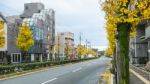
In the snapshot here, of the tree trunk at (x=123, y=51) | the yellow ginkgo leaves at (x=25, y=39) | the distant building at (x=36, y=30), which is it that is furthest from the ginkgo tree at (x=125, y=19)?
the distant building at (x=36, y=30)

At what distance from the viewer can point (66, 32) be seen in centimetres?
17950

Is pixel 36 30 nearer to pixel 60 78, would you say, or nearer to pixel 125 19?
pixel 60 78

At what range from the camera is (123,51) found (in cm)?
1001

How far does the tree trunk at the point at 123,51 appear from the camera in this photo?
10.0 meters

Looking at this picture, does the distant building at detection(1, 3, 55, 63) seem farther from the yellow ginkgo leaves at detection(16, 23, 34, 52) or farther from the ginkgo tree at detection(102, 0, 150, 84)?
the ginkgo tree at detection(102, 0, 150, 84)

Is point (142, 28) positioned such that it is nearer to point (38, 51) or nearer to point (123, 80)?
point (38, 51)

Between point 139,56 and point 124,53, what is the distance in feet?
189

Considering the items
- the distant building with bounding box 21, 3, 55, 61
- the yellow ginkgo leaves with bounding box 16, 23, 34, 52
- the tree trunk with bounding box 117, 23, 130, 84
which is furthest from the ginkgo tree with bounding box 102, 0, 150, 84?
the distant building with bounding box 21, 3, 55, 61

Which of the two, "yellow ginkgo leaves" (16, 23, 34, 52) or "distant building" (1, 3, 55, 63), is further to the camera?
"distant building" (1, 3, 55, 63)

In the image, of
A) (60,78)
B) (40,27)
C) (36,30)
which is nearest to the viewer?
(60,78)

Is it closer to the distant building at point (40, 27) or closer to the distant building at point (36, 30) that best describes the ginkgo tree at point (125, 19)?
the distant building at point (36, 30)

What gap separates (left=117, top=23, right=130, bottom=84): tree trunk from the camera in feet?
32.8

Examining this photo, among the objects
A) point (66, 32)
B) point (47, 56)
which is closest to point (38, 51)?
point (47, 56)

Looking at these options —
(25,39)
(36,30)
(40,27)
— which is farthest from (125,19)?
(40,27)
